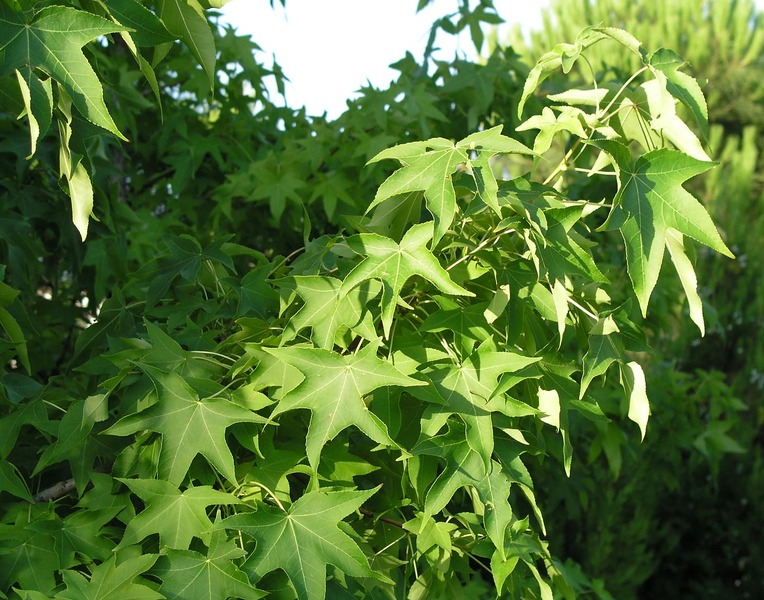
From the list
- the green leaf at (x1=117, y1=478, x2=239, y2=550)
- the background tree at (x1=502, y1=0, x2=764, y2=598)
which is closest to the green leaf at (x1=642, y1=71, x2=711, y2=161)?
the green leaf at (x1=117, y1=478, x2=239, y2=550)

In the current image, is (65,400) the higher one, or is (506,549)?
(65,400)

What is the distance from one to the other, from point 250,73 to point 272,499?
2.10 m

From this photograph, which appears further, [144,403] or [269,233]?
[269,233]

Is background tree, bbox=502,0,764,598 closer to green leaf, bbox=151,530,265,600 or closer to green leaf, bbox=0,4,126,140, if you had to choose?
green leaf, bbox=151,530,265,600

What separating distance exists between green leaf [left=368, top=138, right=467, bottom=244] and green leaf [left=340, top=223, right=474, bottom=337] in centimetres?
3

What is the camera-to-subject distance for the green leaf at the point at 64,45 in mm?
1000

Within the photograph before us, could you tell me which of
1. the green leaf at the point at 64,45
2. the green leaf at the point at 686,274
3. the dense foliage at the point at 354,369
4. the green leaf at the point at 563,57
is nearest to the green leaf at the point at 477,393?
the dense foliage at the point at 354,369

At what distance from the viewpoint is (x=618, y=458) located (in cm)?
231

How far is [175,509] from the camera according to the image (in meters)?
1.15

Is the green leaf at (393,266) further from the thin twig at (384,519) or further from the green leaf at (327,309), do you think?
the thin twig at (384,519)

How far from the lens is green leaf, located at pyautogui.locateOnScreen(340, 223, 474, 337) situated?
109 cm

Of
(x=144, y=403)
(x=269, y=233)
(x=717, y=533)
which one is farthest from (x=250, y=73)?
(x=717, y=533)

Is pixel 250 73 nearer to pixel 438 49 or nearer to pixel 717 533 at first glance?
pixel 438 49

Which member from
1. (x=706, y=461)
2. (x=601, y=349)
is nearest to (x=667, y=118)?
(x=601, y=349)
